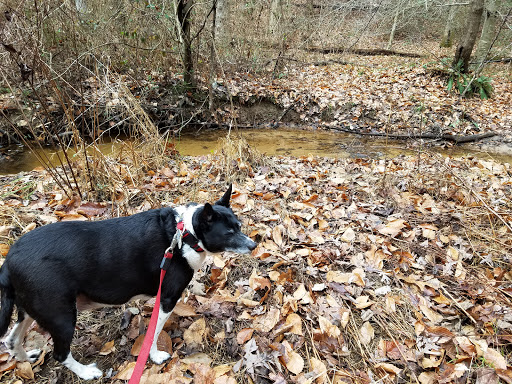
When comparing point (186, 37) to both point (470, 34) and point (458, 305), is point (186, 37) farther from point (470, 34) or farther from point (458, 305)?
point (470, 34)

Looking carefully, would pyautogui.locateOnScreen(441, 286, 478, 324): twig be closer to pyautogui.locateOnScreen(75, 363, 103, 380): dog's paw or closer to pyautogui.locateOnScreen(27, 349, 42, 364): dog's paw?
pyautogui.locateOnScreen(75, 363, 103, 380): dog's paw

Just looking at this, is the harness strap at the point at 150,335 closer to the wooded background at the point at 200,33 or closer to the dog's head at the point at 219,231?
the dog's head at the point at 219,231

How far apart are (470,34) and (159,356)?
530 inches

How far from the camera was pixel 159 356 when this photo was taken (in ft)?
7.83

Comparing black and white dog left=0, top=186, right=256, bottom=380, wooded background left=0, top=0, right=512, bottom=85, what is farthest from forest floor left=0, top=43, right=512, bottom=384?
wooded background left=0, top=0, right=512, bottom=85

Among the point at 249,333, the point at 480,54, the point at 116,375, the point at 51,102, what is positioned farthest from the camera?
the point at 480,54

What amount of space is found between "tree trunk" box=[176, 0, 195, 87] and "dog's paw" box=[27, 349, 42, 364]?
24.2 ft

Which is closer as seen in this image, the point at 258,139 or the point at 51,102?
the point at 51,102

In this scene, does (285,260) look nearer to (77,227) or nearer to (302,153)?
(77,227)

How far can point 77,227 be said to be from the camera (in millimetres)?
2145

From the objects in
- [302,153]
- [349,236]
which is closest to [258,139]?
[302,153]

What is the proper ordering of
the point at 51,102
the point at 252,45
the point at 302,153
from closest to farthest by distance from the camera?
the point at 51,102 < the point at 302,153 < the point at 252,45

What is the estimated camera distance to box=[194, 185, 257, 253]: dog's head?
7.65ft

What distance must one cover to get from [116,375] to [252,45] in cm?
1122
